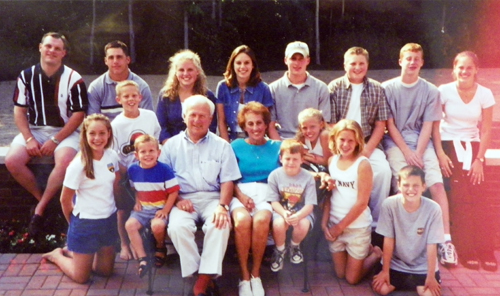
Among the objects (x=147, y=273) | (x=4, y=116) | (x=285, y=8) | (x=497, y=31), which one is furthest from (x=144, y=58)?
(x=147, y=273)

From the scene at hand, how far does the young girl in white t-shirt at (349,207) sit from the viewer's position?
3904 mm

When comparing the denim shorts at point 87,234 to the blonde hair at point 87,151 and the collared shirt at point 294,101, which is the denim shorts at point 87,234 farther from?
the collared shirt at point 294,101

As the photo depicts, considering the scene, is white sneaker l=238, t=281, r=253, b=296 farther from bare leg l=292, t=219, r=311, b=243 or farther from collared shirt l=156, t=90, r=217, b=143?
collared shirt l=156, t=90, r=217, b=143

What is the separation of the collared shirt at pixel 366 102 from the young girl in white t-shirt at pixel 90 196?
1.93 metres

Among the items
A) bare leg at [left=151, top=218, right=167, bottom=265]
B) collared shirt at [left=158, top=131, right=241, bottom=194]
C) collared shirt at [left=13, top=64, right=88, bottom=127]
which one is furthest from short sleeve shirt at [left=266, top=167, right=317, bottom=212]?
collared shirt at [left=13, top=64, right=88, bottom=127]

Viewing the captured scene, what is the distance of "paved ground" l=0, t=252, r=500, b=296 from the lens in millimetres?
3857

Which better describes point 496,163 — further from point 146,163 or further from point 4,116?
point 4,116

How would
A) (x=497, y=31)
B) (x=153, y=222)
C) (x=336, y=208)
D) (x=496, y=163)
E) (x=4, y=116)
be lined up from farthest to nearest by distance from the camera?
(x=497, y=31)
(x=4, y=116)
(x=496, y=163)
(x=336, y=208)
(x=153, y=222)

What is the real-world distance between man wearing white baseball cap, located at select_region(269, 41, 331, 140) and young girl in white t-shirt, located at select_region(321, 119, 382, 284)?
2.33 feet

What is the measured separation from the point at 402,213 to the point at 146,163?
1.81 metres

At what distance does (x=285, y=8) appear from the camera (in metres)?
15.1

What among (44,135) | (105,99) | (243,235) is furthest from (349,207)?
(44,135)

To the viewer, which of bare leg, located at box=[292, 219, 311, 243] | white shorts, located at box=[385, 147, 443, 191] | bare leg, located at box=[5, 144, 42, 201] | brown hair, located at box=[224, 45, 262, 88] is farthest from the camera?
brown hair, located at box=[224, 45, 262, 88]

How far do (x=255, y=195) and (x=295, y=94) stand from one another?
3.65 ft
